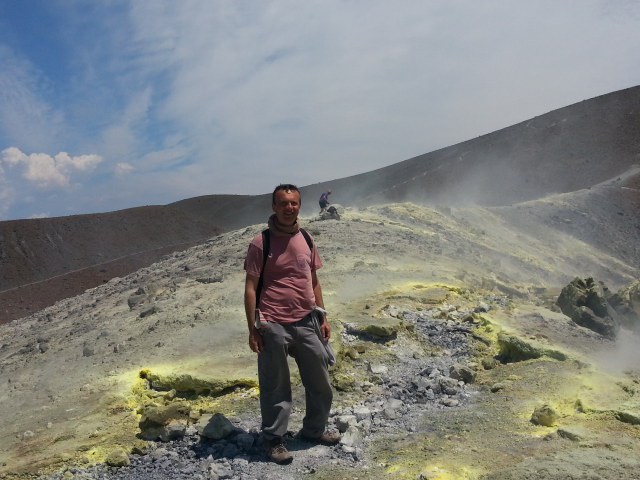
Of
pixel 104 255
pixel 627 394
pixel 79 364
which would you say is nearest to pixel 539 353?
pixel 627 394

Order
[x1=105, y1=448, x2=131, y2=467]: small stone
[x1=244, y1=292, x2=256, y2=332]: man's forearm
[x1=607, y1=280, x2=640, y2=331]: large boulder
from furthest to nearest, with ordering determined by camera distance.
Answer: [x1=607, y1=280, x2=640, y2=331]: large boulder → [x1=105, y1=448, x2=131, y2=467]: small stone → [x1=244, y1=292, x2=256, y2=332]: man's forearm

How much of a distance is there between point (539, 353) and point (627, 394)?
4.29 ft

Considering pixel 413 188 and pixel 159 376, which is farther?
pixel 413 188

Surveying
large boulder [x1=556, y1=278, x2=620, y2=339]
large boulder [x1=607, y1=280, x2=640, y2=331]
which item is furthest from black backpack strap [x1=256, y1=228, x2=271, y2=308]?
large boulder [x1=607, y1=280, x2=640, y2=331]

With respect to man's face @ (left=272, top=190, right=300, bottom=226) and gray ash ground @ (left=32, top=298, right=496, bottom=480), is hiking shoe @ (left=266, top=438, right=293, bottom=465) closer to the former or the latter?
gray ash ground @ (left=32, top=298, right=496, bottom=480)

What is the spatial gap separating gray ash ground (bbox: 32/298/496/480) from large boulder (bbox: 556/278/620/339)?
3.05 meters

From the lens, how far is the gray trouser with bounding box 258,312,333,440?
3812 mm

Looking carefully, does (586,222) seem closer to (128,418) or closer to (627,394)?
(627,394)

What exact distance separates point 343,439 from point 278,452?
57cm

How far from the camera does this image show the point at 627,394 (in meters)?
4.80

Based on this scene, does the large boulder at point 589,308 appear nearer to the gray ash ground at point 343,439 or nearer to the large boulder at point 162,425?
the gray ash ground at point 343,439

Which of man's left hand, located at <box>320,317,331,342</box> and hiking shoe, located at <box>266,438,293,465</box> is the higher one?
man's left hand, located at <box>320,317,331,342</box>

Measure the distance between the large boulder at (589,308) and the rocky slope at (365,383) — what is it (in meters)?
0.56

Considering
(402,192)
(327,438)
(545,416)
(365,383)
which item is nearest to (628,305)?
(545,416)
